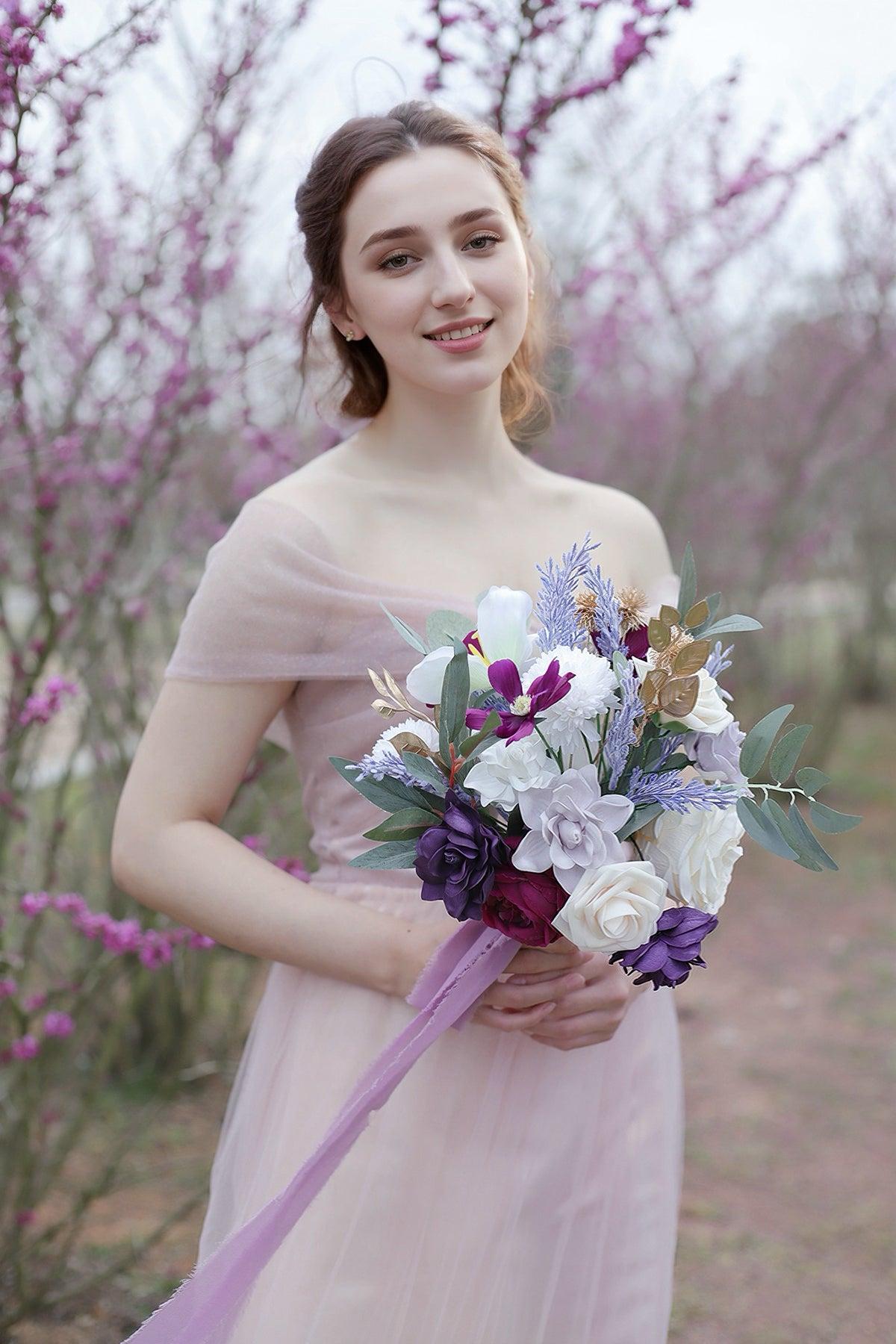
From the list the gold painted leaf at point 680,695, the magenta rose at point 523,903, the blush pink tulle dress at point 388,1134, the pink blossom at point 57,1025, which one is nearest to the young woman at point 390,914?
the blush pink tulle dress at point 388,1134

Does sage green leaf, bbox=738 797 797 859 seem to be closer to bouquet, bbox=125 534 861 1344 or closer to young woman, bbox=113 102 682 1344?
bouquet, bbox=125 534 861 1344

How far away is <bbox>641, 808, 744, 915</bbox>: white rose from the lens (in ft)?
4.35

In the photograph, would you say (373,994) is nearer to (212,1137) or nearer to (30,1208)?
(30,1208)

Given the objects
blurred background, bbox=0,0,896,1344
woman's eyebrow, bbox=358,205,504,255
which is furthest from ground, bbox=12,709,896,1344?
woman's eyebrow, bbox=358,205,504,255

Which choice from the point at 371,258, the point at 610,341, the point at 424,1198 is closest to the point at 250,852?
the point at 424,1198

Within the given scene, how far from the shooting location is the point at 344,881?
1.76 m

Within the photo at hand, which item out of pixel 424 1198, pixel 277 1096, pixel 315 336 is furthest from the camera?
pixel 315 336

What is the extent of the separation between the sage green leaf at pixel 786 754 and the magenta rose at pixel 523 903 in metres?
0.27

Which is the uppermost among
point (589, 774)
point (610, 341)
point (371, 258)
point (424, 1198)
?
point (610, 341)

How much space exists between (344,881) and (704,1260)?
2.31 meters

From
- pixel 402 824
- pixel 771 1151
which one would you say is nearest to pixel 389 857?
pixel 402 824

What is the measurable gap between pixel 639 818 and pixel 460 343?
2.45 ft

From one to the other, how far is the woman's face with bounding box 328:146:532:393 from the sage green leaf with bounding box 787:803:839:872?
2.47ft

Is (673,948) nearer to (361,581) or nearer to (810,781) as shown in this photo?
(810,781)
